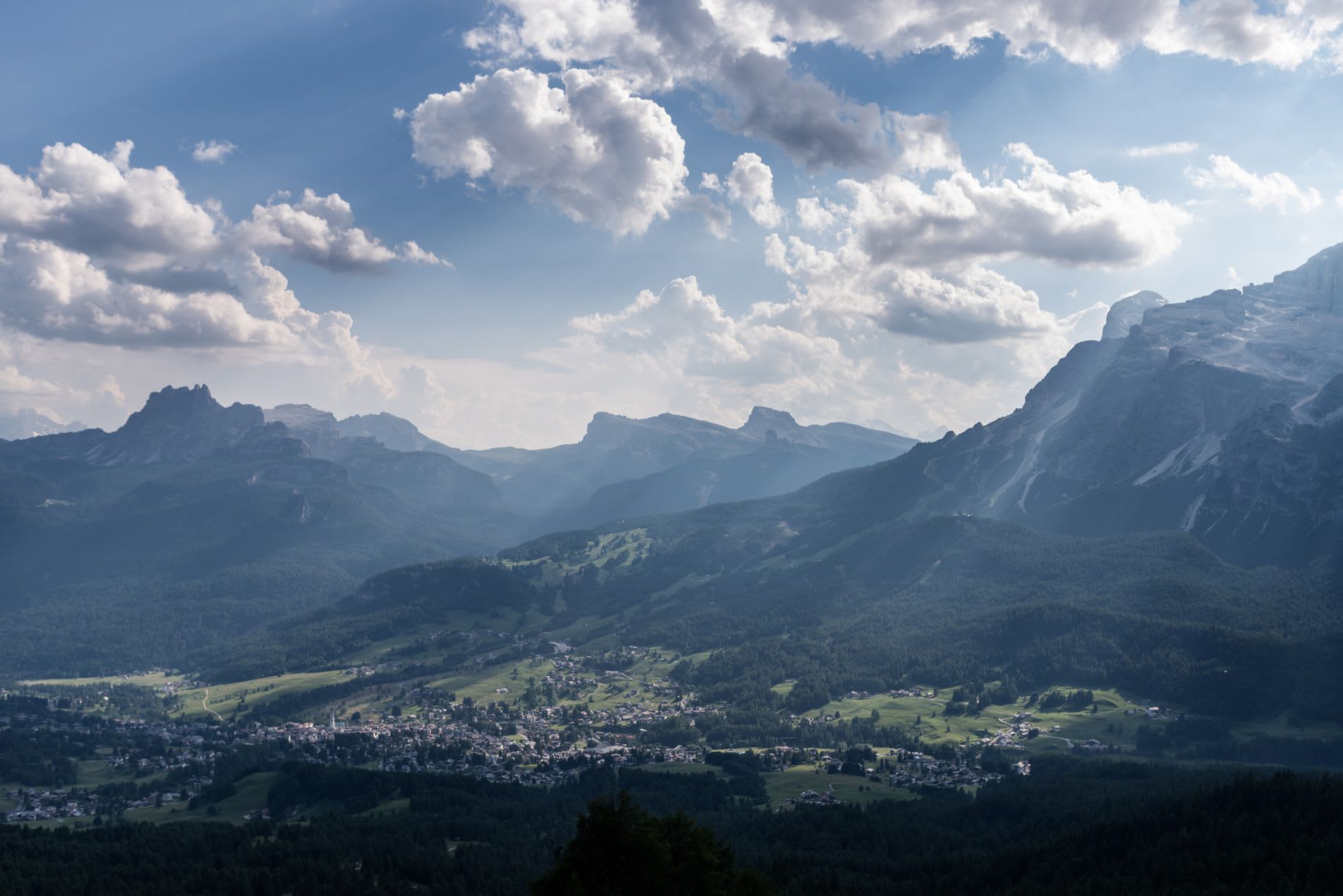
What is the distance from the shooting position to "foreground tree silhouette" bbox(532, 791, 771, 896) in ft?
260

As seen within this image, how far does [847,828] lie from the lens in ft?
570

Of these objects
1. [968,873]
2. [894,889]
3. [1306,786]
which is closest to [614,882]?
[894,889]

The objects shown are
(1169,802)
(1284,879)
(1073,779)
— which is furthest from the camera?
(1073,779)

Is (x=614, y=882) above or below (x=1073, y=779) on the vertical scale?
above

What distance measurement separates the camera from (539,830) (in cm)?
18238

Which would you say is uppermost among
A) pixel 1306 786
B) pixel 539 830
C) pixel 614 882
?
pixel 614 882

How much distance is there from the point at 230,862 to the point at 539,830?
51.0 meters

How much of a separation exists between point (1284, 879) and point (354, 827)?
140 metres

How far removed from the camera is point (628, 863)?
80438mm

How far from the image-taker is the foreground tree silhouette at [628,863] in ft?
260

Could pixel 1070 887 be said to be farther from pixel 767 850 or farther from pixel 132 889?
pixel 132 889

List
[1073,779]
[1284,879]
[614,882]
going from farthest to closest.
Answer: [1073,779], [1284,879], [614,882]

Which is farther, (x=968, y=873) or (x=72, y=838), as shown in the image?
(x=72, y=838)

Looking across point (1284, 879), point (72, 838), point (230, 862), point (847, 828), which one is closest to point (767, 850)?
point (847, 828)
